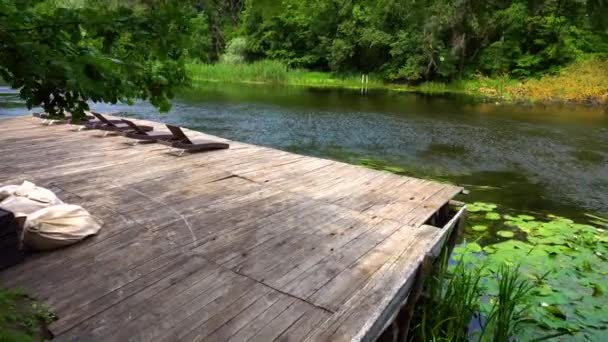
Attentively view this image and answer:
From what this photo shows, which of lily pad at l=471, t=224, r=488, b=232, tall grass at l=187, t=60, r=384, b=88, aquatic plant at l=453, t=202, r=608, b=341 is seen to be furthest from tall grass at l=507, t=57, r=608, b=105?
lily pad at l=471, t=224, r=488, b=232

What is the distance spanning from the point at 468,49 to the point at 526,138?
68.6 ft

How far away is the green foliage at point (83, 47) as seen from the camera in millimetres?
1821

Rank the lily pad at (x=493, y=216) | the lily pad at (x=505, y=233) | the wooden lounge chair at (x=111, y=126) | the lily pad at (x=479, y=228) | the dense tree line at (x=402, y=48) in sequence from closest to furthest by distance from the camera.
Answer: the lily pad at (x=505, y=233) < the lily pad at (x=479, y=228) < the lily pad at (x=493, y=216) < the wooden lounge chair at (x=111, y=126) < the dense tree line at (x=402, y=48)

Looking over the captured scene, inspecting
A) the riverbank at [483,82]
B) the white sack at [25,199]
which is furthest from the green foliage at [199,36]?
the riverbank at [483,82]

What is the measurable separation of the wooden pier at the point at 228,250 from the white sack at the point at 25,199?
56cm

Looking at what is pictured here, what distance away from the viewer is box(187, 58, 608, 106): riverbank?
84.1ft

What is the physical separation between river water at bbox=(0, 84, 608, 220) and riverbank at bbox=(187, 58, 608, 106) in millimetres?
3618

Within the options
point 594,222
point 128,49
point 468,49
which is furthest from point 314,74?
point 128,49

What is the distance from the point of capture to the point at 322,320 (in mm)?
2979

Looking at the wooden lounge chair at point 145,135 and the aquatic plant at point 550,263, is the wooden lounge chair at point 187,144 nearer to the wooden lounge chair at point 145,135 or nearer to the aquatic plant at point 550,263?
the wooden lounge chair at point 145,135

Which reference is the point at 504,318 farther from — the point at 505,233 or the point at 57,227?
the point at 57,227

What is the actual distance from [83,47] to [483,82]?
3241cm

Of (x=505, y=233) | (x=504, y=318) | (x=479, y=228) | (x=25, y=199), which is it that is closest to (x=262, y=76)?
(x=479, y=228)

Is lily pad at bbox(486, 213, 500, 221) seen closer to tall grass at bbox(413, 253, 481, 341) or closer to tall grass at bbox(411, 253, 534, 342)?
tall grass at bbox(411, 253, 534, 342)
